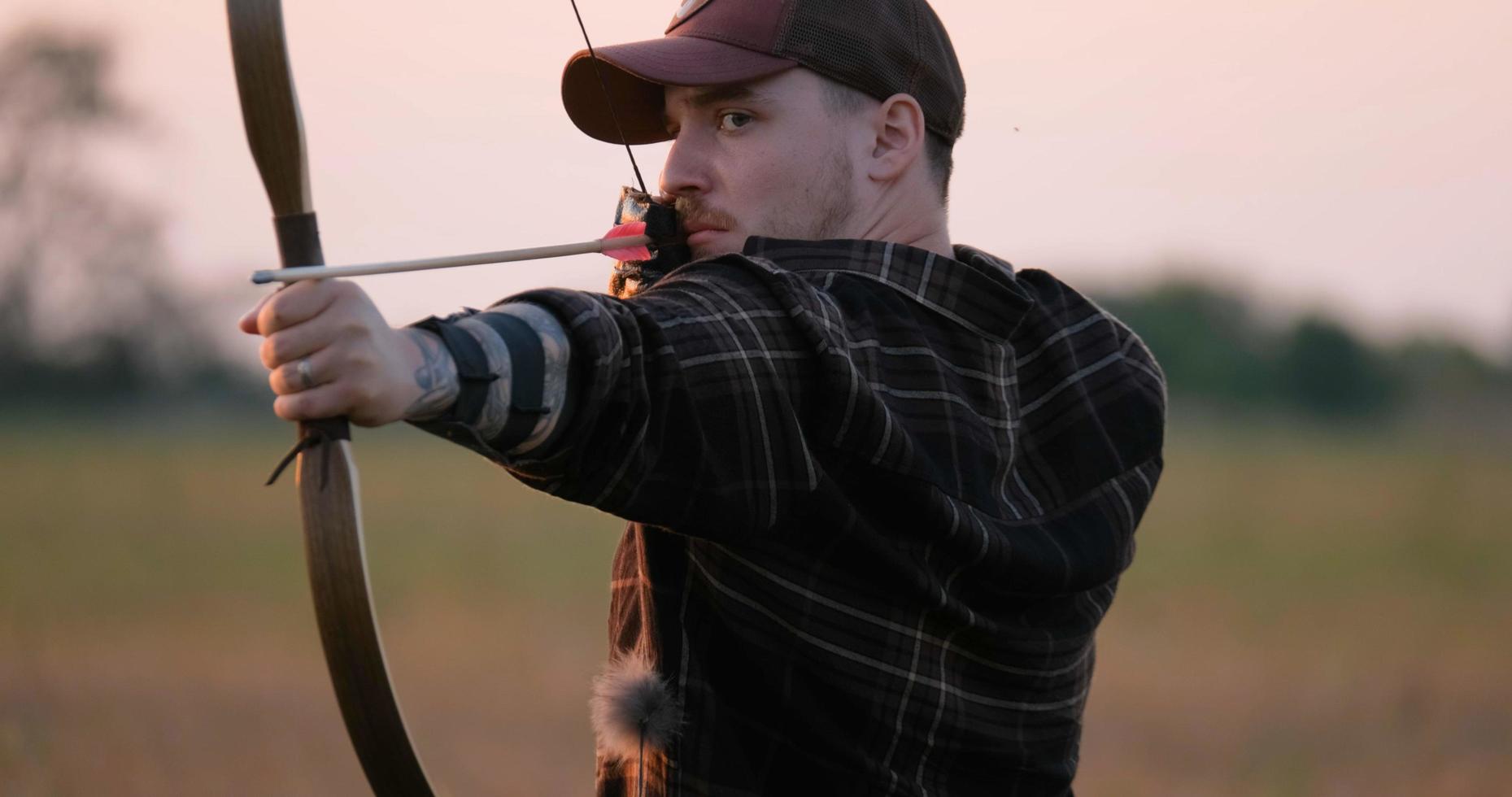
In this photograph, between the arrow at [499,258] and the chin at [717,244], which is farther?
the chin at [717,244]

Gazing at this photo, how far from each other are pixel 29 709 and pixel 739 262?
516cm

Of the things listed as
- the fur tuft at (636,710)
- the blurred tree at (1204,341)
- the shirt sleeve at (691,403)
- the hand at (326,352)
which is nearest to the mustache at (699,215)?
the shirt sleeve at (691,403)

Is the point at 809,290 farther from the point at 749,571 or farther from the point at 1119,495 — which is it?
the point at 1119,495

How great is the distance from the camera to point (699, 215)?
184cm

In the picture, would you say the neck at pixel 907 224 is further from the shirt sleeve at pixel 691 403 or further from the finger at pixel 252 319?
the finger at pixel 252 319

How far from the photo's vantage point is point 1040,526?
67.9 inches

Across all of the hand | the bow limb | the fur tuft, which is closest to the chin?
the fur tuft

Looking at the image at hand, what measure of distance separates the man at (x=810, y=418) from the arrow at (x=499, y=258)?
2cm

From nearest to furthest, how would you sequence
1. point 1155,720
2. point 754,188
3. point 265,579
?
1. point 754,188
2. point 1155,720
3. point 265,579

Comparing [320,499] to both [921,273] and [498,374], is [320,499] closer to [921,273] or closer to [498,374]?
[498,374]

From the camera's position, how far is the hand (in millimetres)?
1090

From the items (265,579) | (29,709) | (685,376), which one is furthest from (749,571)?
(265,579)

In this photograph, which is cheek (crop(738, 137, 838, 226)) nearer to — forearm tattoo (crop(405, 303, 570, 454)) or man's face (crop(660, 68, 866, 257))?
man's face (crop(660, 68, 866, 257))

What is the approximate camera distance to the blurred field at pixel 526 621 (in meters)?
7.04
